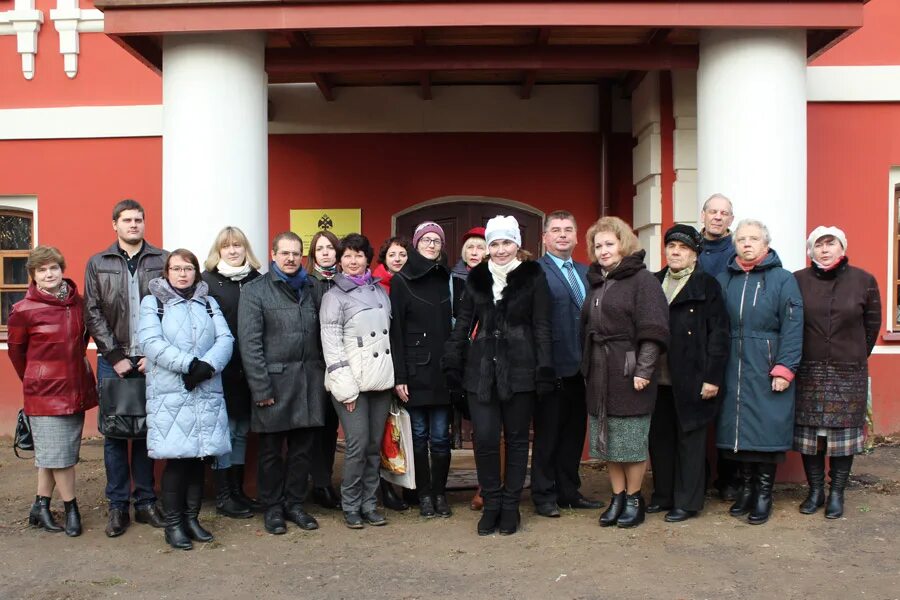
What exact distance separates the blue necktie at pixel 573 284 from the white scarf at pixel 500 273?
485mm

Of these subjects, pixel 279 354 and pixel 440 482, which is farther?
pixel 440 482

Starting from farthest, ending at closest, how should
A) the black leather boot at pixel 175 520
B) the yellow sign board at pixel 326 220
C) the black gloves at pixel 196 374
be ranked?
1. the yellow sign board at pixel 326 220
2. the black leather boot at pixel 175 520
3. the black gloves at pixel 196 374

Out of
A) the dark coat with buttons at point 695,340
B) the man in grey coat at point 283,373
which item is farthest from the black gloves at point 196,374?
the dark coat with buttons at point 695,340

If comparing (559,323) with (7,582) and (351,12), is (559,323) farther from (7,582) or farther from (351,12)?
(7,582)

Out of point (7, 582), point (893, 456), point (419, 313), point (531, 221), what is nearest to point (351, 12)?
point (419, 313)

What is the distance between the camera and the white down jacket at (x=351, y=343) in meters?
5.20

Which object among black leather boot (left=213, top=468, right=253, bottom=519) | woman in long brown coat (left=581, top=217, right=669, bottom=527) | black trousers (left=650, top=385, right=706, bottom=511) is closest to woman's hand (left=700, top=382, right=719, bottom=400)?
black trousers (left=650, top=385, right=706, bottom=511)

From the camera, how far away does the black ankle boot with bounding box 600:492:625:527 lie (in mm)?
5297

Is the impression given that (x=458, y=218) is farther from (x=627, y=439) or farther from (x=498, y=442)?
(x=627, y=439)

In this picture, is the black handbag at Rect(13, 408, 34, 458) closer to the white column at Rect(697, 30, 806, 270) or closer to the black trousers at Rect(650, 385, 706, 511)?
the black trousers at Rect(650, 385, 706, 511)

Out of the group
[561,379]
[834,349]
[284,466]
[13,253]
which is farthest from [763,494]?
[13,253]

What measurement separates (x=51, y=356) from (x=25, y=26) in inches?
188

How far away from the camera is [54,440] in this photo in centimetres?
520

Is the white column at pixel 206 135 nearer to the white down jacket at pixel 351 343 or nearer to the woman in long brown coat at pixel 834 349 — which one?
the white down jacket at pixel 351 343
